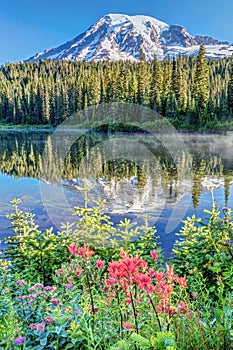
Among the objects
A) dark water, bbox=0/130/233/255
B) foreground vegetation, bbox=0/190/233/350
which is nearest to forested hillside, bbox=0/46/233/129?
dark water, bbox=0/130/233/255

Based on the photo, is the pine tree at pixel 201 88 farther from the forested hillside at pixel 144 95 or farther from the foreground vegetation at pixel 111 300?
the foreground vegetation at pixel 111 300

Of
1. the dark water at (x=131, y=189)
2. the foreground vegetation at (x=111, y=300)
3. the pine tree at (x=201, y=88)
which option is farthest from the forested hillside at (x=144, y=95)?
the foreground vegetation at (x=111, y=300)

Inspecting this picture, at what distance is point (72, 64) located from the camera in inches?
5325

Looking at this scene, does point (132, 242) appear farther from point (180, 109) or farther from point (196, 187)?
point (180, 109)

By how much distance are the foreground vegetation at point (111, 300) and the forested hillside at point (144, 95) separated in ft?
124

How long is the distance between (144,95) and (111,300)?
166ft

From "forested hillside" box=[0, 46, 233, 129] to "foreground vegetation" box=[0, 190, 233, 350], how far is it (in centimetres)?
3791

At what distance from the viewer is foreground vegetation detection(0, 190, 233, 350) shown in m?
1.72

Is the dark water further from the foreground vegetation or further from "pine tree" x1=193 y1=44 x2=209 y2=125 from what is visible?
"pine tree" x1=193 y1=44 x2=209 y2=125

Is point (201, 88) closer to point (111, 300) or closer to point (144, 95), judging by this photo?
point (144, 95)

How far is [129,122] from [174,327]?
45.8 metres

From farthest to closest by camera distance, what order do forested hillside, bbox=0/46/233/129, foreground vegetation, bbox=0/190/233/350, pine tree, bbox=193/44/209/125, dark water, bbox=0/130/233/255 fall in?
1. forested hillside, bbox=0/46/233/129
2. pine tree, bbox=193/44/209/125
3. dark water, bbox=0/130/233/255
4. foreground vegetation, bbox=0/190/233/350

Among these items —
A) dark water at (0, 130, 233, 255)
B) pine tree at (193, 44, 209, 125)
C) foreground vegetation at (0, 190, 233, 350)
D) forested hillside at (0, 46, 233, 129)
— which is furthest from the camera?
forested hillside at (0, 46, 233, 129)

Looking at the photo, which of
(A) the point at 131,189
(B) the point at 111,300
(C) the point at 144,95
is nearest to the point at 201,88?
(C) the point at 144,95
